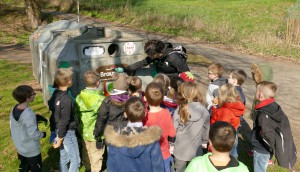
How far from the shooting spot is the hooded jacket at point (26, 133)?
12.2 ft

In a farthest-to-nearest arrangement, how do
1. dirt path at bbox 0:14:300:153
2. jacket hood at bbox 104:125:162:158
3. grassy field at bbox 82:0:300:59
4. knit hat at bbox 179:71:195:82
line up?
grassy field at bbox 82:0:300:59, dirt path at bbox 0:14:300:153, knit hat at bbox 179:71:195:82, jacket hood at bbox 104:125:162:158

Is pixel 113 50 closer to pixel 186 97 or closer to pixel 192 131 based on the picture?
pixel 186 97

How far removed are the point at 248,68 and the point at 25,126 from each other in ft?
28.5

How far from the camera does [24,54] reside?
12805 mm

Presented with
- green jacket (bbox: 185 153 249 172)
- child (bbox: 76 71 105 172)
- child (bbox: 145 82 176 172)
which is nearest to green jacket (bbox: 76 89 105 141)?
child (bbox: 76 71 105 172)

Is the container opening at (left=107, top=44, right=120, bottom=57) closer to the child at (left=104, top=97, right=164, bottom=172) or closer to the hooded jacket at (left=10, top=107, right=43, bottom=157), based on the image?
the hooded jacket at (left=10, top=107, right=43, bottom=157)

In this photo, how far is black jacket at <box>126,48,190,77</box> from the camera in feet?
16.7

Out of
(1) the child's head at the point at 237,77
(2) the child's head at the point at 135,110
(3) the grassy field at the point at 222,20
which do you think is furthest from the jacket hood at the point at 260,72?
(3) the grassy field at the point at 222,20

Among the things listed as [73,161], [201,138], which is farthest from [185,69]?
[73,161]

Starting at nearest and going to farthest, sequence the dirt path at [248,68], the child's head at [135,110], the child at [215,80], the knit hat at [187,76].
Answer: the child's head at [135,110] → the child at [215,80] → the knit hat at [187,76] → the dirt path at [248,68]

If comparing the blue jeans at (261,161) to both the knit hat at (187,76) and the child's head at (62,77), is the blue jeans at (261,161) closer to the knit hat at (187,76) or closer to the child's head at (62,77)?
the knit hat at (187,76)

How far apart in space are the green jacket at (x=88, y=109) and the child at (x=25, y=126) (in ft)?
1.82

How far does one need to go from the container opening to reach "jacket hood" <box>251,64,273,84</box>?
7.22ft

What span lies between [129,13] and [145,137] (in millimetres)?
20529
